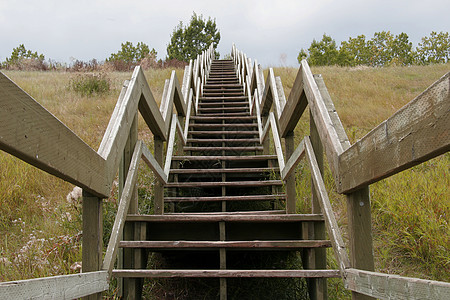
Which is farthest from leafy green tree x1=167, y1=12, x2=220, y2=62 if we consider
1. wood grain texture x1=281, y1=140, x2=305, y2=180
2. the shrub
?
wood grain texture x1=281, y1=140, x2=305, y2=180

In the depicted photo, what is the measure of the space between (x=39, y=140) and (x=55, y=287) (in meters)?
0.47

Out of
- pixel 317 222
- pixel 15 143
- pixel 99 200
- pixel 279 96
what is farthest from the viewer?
pixel 279 96

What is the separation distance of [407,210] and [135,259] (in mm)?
2275

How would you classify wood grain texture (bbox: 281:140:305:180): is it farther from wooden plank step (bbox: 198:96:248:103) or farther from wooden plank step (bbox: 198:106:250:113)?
wooden plank step (bbox: 198:96:248:103)

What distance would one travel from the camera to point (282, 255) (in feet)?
11.0

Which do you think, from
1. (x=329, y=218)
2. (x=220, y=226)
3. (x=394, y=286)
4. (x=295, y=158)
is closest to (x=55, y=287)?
(x=394, y=286)

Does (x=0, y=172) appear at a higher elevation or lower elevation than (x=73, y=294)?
higher

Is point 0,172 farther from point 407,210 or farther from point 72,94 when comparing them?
point 72,94

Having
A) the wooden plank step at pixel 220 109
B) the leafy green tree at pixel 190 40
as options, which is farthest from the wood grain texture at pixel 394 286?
the leafy green tree at pixel 190 40

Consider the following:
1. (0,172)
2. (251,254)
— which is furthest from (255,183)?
(0,172)

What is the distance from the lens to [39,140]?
45.3 inches

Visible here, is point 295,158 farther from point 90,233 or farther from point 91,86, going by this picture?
point 91,86

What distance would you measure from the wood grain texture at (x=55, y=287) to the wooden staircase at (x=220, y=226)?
52cm

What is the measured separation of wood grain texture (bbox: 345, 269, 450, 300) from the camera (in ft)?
3.26
